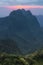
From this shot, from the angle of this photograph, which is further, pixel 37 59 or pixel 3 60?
pixel 37 59

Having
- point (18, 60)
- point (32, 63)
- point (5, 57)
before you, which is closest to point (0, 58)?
point (5, 57)

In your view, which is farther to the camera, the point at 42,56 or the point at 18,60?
the point at 42,56

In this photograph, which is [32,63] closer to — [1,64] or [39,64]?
[39,64]

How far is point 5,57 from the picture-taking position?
1267 inches

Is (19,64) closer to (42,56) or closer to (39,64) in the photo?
(39,64)

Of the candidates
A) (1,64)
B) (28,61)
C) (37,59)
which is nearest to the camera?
(1,64)

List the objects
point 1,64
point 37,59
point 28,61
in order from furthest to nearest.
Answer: point 37,59, point 28,61, point 1,64

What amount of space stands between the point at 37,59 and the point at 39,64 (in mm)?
2600

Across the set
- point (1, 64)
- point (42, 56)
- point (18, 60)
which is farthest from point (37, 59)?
point (1, 64)

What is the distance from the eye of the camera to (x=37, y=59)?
34.8m

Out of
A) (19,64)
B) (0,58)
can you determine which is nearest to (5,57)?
(0,58)

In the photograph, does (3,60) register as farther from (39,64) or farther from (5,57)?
(39,64)

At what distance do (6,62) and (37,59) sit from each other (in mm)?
6484

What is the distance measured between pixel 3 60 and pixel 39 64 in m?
5.47
